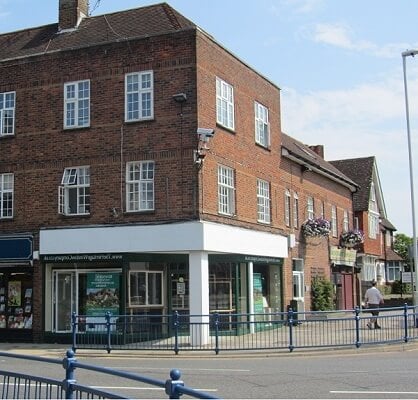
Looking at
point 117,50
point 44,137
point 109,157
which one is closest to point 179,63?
point 117,50

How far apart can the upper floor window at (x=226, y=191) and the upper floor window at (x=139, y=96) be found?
3.15 meters

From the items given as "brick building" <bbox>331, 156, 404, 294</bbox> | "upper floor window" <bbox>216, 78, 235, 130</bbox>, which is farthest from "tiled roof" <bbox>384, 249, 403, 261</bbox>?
"upper floor window" <bbox>216, 78, 235, 130</bbox>

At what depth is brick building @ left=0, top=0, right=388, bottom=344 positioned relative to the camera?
70.5 feet

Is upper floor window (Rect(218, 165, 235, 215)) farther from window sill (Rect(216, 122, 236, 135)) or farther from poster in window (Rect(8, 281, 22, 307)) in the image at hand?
poster in window (Rect(8, 281, 22, 307))

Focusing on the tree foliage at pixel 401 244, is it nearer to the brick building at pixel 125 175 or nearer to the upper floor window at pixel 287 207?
the upper floor window at pixel 287 207

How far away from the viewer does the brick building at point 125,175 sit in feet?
70.5

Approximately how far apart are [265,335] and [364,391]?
8.81 metres

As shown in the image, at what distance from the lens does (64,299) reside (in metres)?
22.9

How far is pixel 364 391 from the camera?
1087 centimetres

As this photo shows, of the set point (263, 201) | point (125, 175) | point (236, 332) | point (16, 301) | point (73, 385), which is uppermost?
point (125, 175)

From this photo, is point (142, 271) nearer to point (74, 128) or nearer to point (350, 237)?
point (74, 128)

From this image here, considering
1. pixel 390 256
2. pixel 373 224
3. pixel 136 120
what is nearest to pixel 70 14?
pixel 136 120

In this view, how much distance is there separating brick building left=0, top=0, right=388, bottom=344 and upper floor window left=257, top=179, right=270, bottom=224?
776mm

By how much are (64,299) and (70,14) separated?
10852 millimetres
